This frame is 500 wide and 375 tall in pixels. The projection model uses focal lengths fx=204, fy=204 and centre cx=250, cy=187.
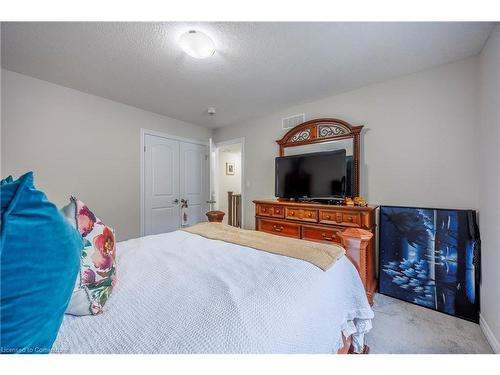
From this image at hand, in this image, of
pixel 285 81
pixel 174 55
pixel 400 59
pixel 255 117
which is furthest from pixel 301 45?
pixel 255 117

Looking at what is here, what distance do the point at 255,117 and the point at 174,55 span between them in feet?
6.22

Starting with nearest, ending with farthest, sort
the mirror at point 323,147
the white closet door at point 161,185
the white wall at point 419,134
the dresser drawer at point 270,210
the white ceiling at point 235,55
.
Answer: the white ceiling at point 235,55 < the white wall at point 419,134 < the mirror at point 323,147 < the dresser drawer at point 270,210 < the white closet door at point 161,185

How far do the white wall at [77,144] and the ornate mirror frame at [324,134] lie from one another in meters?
2.21

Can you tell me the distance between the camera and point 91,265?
0.81m

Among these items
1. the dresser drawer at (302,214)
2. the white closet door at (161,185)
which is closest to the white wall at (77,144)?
the white closet door at (161,185)

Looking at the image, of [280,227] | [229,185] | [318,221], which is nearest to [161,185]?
[280,227]

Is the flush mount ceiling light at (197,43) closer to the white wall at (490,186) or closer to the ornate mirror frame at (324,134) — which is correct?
the ornate mirror frame at (324,134)

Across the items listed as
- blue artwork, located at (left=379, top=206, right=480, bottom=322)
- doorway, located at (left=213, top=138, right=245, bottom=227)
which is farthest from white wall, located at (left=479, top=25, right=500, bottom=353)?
doorway, located at (left=213, top=138, right=245, bottom=227)

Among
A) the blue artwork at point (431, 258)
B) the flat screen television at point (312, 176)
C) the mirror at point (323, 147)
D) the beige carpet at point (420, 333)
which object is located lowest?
the beige carpet at point (420, 333)

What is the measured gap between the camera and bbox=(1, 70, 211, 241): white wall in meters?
2.22

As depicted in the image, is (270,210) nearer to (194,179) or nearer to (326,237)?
(326,237)

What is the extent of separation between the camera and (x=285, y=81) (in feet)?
7.78

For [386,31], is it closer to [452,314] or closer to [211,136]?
[452,314]

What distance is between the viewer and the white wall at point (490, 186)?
4.84 ft
